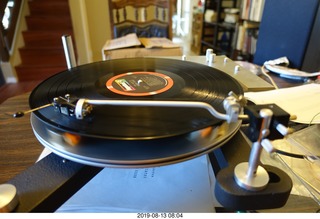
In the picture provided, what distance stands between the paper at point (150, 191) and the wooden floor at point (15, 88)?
207 cm

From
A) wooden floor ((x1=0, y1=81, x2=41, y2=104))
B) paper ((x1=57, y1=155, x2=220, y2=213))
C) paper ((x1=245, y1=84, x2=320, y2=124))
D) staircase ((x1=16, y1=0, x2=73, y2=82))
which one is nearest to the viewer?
paper ((x1=57, y1=155, x2=220, y2=213))

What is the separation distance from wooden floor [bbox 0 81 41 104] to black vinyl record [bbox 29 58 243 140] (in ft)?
6.24

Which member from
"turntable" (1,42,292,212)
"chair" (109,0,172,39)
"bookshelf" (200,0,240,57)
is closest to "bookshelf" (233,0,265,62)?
"bookshelf" (200,0,240,57)

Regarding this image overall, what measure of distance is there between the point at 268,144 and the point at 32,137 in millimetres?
546

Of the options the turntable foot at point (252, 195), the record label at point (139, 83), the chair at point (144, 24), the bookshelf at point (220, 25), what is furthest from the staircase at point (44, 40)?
the turntable foot at point (252, 195)

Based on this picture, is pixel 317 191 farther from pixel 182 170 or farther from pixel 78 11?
pixel 78 11

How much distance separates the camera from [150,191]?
0.43 metres

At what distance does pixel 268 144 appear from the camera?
25 cm

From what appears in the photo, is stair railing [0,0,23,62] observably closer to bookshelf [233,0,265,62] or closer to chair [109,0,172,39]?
chair [109,0,172,39]

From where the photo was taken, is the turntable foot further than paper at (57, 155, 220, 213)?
No

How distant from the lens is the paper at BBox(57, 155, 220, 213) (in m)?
0.39

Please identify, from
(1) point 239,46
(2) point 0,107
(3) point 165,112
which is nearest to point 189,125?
(3) point 165,112

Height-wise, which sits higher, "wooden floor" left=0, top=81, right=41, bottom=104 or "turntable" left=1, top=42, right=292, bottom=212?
"turntable" left=1, top=42, right=292, bottom=212

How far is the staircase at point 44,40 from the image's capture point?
8.47 feet
